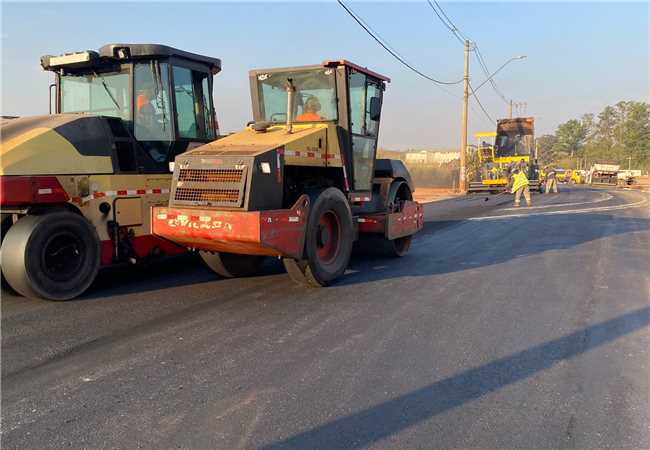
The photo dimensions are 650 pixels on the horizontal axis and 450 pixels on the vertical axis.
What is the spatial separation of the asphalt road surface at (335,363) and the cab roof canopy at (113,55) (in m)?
2.74

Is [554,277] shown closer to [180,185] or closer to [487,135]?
[180,185]

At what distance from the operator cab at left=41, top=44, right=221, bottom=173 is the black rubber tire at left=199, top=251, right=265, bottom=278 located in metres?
1.34

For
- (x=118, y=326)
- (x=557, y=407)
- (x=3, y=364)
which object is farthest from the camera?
(x=118, y=326)

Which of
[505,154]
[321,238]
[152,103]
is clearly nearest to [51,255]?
[152,103]

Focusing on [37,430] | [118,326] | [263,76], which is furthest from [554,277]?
[37,430]

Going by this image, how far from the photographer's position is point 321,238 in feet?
21.6

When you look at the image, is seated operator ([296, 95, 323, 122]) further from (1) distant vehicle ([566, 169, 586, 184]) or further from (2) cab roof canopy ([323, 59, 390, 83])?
(1) distant vehicle ([566, 169, 586, 184])

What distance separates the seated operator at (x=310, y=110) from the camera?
7156mm

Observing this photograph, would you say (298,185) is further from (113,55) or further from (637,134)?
(637,134)

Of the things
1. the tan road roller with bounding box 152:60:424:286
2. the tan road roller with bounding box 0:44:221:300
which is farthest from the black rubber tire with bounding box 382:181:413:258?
the tan road roller with bounding box 0:44:221:300

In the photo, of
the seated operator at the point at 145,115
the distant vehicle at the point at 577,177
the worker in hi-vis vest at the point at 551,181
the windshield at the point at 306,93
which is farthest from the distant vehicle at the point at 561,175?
the seated operator at the point at 145,115

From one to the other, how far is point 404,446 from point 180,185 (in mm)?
3898

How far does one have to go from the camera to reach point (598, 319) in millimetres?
5082

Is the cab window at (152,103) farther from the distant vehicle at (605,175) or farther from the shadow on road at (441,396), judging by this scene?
the distant vehicle at (605,175)
